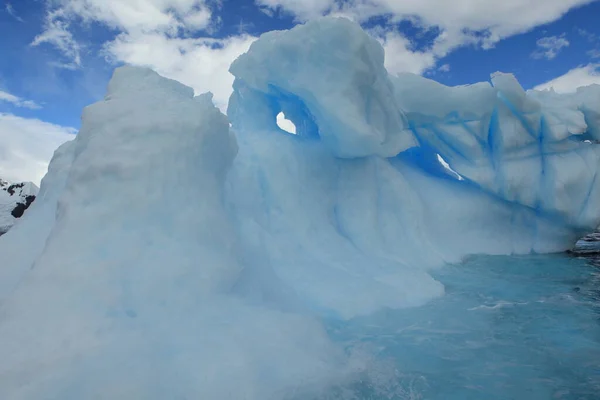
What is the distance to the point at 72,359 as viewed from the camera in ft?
7.89

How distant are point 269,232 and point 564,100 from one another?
6.97 m

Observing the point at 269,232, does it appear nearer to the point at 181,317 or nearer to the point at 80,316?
the point at 181,317

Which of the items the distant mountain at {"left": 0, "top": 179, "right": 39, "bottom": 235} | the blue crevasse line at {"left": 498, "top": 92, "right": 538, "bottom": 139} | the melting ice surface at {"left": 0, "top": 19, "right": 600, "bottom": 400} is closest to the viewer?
the melting ice surface at {"left": 0, "top": 19, "right": 600, "bottom": 400}

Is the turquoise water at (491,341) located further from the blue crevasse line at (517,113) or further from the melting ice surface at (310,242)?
the blue crevasse line at (517,113)

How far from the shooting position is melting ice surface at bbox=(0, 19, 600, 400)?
2.72 metres

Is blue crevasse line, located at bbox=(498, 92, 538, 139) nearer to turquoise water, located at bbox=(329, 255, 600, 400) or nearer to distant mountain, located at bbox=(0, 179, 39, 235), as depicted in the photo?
turquoise water, located at bbox=(329, 255, 600, 400)

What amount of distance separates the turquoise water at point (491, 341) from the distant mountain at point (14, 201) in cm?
2012

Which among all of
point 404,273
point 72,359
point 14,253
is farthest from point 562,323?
point 14,253

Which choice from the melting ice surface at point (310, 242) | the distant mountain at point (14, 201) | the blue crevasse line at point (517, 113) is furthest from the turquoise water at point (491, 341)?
the distant mountain at point (14, 201)

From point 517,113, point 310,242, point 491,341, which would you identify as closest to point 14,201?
point 310,242

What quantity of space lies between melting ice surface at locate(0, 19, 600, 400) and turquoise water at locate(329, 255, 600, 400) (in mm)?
25

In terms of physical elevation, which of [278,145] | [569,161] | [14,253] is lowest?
[14,253]

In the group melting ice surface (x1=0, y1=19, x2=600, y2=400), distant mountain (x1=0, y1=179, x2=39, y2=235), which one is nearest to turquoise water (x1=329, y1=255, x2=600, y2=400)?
melting ice surface (x1=0, y1=19, x2=600, y2=400)

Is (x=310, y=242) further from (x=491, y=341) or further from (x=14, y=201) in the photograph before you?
(x=14, y=201)
